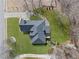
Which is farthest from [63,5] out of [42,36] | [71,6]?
[42,36]

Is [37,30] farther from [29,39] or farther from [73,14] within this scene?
[73,14]

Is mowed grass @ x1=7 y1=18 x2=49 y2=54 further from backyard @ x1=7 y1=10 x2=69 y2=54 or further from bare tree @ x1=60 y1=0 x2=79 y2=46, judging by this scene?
bare tree @ x1=60 y1=0 x2=79 y2=46

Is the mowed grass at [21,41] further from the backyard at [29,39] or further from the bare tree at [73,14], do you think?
the bare tree at [73,14]

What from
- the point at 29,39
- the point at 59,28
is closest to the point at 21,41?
the point at 29,39

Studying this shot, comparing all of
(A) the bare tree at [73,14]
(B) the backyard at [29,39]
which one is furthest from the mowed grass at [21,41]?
(A) the bare tree at [73,14]

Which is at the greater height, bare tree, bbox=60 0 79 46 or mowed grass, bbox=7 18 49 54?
bare tree, bbox=60 0 79 46

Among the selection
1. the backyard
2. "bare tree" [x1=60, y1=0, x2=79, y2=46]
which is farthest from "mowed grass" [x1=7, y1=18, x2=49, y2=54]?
"bare tree" [x1=60, y1=0, x2=79, y2=46]

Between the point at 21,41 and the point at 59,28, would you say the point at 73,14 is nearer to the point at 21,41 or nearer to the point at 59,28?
the point at 59,28
